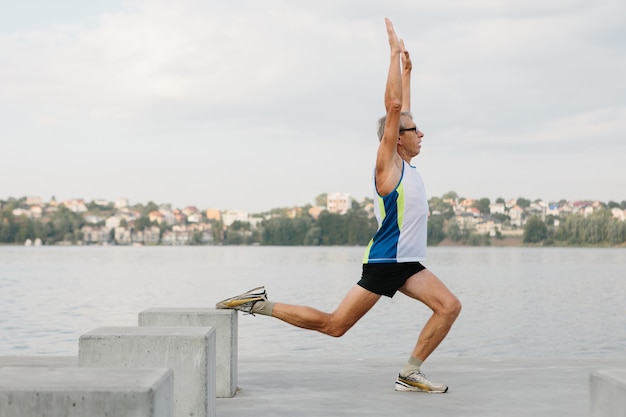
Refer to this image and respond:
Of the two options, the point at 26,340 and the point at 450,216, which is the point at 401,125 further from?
the point at 450,216

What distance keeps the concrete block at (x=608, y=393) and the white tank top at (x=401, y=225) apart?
9.38ft

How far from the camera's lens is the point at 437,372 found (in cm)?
921

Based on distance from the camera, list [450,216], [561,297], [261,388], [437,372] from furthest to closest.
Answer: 1. [450,216]
2. [561,297]
3. [437,372]
4. [261,388]

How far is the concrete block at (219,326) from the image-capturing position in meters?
7.70

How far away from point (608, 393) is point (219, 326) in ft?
12.7

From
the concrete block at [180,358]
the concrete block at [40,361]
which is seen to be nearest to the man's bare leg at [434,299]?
the concrete block at [180,358]

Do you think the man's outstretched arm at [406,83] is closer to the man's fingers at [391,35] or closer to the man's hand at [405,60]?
the man's hand at [405,60]

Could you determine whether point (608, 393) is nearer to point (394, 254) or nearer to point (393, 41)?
point (394, 254)

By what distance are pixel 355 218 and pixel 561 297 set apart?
135454 mm

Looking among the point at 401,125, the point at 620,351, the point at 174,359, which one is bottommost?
the point at 620,351

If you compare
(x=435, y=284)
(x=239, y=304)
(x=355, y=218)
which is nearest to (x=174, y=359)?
(x=239, y=304)

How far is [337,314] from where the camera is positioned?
7.51 metres

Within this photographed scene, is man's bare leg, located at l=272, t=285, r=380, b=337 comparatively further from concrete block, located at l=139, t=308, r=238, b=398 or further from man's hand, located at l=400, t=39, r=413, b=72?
man's hand, located at l=400, t=39, r=413, b=72

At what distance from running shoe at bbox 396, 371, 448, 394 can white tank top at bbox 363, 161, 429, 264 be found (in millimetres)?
1026
